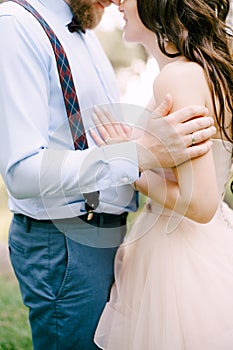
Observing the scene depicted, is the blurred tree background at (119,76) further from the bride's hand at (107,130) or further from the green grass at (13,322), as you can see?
the bride's hand at (107,130)

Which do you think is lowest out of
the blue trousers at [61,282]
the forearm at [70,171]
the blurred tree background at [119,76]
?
the blurred tree background at [119,76]

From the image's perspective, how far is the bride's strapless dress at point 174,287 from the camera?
1.96 m

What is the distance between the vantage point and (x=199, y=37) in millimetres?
1995

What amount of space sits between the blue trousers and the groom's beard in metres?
0.69

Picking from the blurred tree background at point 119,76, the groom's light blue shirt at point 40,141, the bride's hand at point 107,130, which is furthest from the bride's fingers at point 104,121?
the blurred tree background at point 119,76

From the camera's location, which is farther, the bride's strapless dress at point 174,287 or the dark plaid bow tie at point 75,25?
the dark plaid bow tie at point 75,25

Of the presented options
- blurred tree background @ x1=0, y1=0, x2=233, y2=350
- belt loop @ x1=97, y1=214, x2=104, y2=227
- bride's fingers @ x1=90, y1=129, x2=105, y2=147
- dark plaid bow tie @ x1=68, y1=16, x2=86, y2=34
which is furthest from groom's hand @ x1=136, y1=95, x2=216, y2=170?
blurred tree background @ x1=0, y1=0, x2=233, y2=350

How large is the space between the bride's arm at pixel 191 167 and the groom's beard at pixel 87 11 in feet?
1.62

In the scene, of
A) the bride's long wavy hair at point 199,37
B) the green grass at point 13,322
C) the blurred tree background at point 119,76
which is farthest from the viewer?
the blurred tree background at point 119,76

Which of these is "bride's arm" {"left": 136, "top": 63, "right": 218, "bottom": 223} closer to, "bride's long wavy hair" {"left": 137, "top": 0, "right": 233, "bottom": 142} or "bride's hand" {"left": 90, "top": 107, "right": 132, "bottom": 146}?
"bride's long wavy hair" {"left": 137, "top": 0, "right": 233, "bottom": 142}

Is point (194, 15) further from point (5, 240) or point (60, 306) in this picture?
point (5, 240)

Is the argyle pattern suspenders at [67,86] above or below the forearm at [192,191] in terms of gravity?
above

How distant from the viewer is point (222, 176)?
208 centimetres

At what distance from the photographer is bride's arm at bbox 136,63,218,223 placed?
6.05ft
